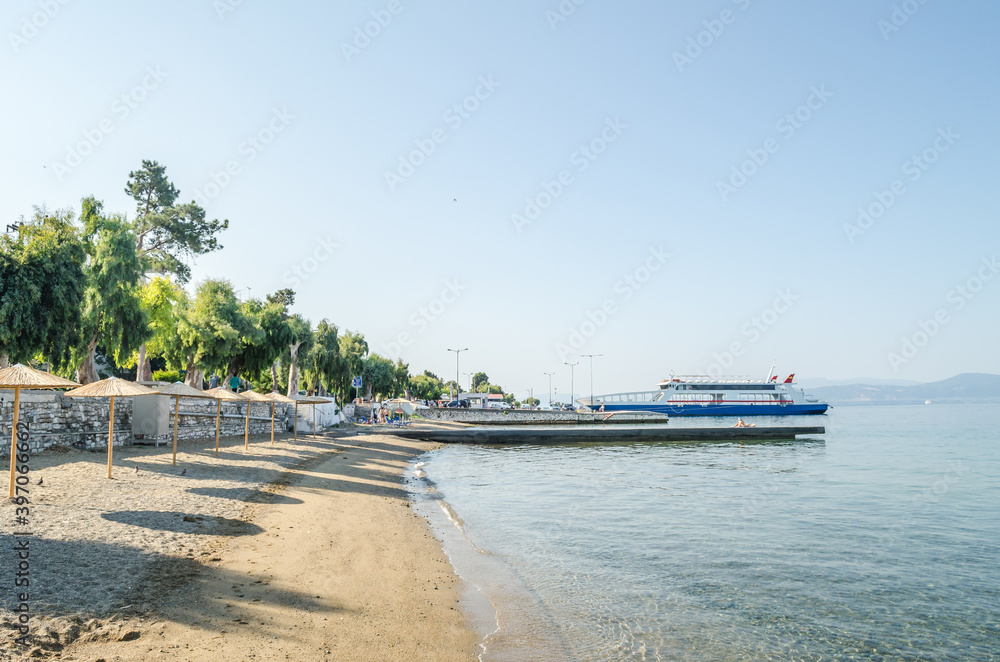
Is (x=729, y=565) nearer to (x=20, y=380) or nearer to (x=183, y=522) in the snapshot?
(x=183, y=522)

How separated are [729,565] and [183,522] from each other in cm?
994

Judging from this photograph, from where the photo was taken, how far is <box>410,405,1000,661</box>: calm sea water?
7.45 meters

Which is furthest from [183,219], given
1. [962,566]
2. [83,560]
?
[962,566]

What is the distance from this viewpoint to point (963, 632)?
8070 mm

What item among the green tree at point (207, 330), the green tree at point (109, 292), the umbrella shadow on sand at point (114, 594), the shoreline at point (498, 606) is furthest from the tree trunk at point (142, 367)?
the umbrella shadow on sand at point (114, 594)

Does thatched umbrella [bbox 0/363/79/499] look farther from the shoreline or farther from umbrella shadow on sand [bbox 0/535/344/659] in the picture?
the shoreline

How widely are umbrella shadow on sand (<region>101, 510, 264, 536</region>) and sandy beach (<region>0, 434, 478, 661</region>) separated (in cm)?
3

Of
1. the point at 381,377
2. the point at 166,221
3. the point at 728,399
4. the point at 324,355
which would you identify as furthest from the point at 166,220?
the point at 728,399

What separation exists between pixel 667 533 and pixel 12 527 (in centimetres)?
1250

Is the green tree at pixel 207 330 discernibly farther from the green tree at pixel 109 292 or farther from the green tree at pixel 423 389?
the green tree at pixel 423 389

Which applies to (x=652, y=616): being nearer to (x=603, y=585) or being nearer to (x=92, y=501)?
(x=603, y=585)

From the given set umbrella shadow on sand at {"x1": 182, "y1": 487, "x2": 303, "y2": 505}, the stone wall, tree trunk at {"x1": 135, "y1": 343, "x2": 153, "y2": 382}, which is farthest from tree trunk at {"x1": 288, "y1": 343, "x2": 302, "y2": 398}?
umbrella shadow on sand at {"x1": 182, "y1": 487, "x2": 303, "y2": 505}

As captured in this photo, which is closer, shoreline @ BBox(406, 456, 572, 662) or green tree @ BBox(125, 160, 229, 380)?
shoreline @ BBox(406, 456, 572, 662)

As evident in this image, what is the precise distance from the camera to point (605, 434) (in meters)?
54.1
